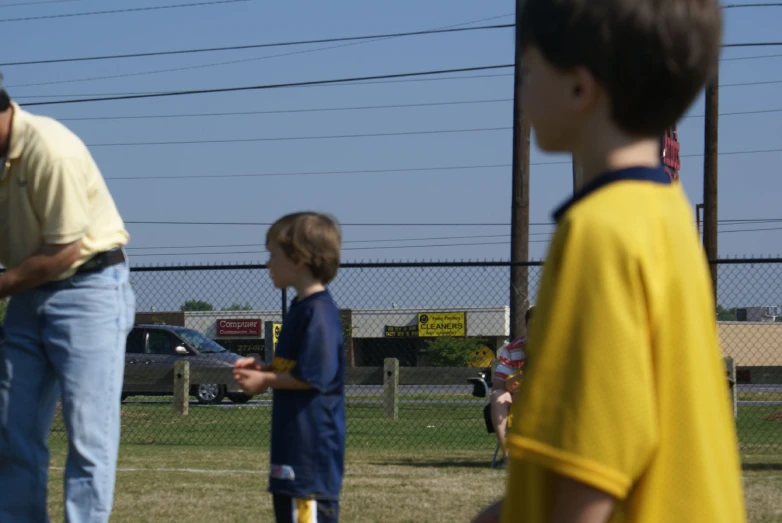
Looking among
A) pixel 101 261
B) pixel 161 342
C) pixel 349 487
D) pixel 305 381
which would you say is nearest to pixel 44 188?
pixel 101 261

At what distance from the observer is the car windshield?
1928 cm

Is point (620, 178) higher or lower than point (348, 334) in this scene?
higher

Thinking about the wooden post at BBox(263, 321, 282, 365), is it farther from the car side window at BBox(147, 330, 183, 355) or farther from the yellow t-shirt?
the yellow t-shirt

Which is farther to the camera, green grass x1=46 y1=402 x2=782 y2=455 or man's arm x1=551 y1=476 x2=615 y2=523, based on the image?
green grass x1=46 y1=402 x2=782 y2=455

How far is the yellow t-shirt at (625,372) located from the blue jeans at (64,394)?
2.64m

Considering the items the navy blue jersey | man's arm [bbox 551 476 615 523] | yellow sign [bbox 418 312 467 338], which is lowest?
yellow sign [bbox 418 312 467 338]

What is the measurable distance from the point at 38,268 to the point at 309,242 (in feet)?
2.95

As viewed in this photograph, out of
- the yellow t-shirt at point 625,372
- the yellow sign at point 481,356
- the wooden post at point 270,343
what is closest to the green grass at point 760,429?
the wooden post at point 270,343

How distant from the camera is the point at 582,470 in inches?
45.7

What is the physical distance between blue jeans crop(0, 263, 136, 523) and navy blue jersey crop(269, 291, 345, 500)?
1.94 feet

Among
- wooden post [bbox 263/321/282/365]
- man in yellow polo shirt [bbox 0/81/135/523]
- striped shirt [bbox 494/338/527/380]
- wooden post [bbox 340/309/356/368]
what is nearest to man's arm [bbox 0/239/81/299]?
man in yellow polo shirt [bbox 0/81/135/523]

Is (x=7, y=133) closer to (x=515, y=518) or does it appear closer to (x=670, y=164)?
(x=515, y=518)

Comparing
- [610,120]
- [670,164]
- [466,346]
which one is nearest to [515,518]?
[610,120]

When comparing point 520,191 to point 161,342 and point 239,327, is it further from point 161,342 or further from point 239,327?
point 239,327
